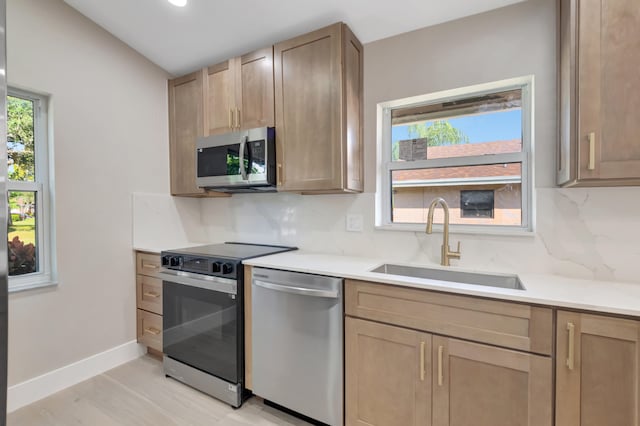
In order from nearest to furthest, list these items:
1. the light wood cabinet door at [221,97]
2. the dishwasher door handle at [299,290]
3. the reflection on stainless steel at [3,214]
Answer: the reflection on stainless steel at [3,214] < the dishwasher door handle at [299,290] < the light wood cabinet door at [221,97]

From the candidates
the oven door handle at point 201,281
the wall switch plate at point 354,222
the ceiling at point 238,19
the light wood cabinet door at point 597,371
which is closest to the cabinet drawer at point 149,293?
the oven door handle at point 201,281

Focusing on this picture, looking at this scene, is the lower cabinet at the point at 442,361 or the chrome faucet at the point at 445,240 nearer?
the lower cabinet at the point at 442,361

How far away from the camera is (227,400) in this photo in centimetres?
195

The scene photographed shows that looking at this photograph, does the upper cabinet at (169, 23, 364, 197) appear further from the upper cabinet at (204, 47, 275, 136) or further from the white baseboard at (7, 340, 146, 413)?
the white baseboard at (7, 340, 146, 413)

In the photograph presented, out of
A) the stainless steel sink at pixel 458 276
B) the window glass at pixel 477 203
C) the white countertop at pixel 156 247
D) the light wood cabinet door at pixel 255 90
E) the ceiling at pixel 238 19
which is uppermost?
the ceiling at pixel 238 19

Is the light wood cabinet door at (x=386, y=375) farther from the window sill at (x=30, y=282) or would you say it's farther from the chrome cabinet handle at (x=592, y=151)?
the window sill at (x=30, y=282)

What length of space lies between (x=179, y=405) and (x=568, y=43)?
2976mm

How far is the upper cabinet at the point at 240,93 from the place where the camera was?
2.19 metres

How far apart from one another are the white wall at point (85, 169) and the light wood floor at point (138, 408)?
25cm

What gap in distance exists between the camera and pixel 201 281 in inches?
80.7

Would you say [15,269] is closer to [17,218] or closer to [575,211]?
[17,218]

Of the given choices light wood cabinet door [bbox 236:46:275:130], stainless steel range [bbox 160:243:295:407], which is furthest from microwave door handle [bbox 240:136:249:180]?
stainless steel range [bbox 160:243:295:407]

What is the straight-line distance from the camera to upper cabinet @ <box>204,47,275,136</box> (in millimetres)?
2188

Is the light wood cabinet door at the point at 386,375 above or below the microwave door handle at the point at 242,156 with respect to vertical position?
below
